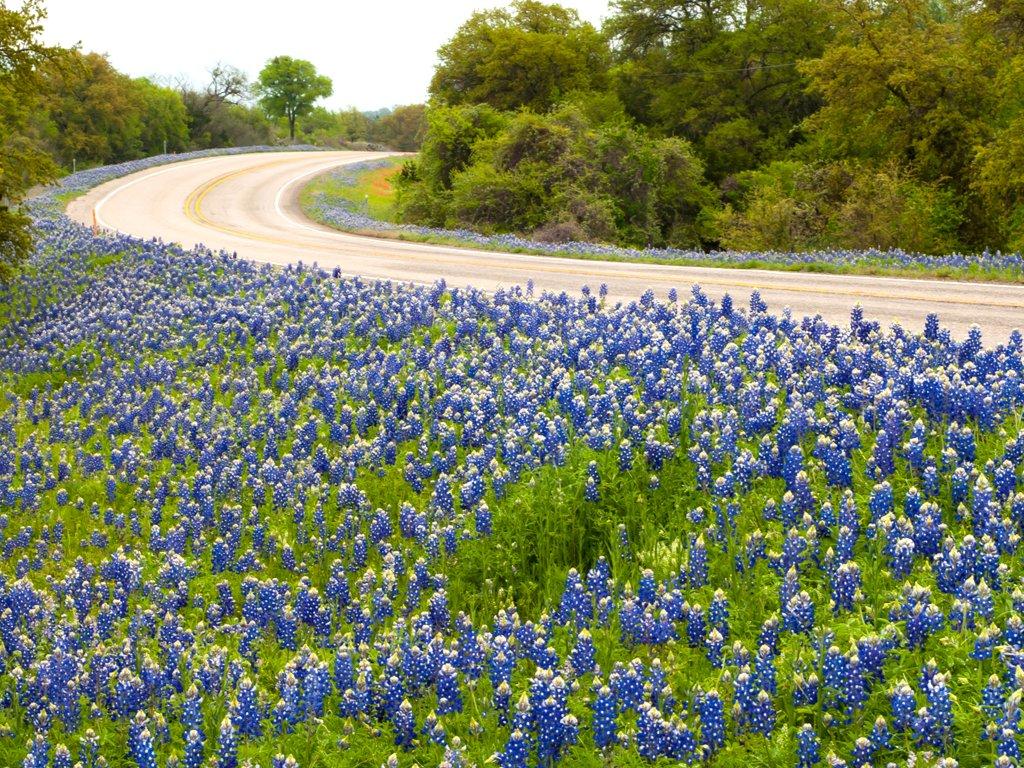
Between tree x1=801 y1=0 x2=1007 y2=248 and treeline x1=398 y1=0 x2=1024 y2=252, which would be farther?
tree x1=801 y1=0 x2=1007 y2=248

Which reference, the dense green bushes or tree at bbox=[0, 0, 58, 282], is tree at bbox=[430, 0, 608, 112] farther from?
tree at bbox=[0, 0, 58, 282]

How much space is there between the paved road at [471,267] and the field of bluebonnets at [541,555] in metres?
4.34

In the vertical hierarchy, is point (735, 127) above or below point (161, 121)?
A: below

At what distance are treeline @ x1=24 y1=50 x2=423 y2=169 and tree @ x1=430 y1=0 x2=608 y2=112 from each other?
434 inches

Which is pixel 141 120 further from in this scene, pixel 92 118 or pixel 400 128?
pixel 400 128

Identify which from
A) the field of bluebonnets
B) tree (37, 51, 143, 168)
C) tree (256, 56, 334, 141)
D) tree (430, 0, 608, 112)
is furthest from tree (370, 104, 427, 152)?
the field of bluebonnets

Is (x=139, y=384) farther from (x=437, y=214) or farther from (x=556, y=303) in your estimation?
(x=437, y=214)

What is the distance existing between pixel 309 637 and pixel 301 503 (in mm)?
2251

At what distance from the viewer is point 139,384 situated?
1286 centimetres

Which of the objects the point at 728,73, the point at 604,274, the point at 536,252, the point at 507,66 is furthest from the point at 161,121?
the point at 604,274

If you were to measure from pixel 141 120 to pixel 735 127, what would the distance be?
54.7 metres

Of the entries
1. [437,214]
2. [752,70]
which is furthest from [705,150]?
[437,214]

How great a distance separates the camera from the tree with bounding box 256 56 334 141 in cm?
10975

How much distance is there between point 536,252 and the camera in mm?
23875
